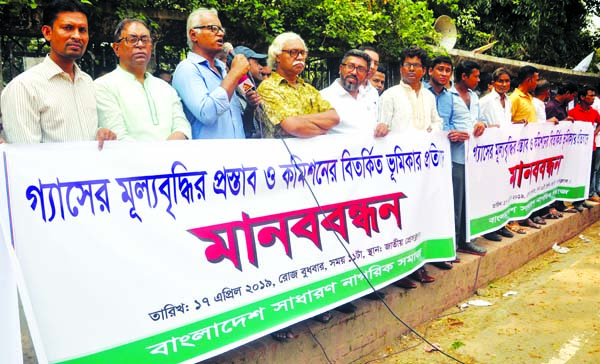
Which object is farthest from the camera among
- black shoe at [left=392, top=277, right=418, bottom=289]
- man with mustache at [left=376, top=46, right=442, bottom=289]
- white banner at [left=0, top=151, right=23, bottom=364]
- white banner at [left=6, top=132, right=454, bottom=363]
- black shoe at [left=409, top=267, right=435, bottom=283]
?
man with mustache at [left=376, top=46, right=442, bottom=289]

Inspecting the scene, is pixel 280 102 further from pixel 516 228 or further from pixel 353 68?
pixel 516 228

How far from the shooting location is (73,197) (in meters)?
2.07

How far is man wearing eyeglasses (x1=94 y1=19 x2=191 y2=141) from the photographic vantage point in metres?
2.70

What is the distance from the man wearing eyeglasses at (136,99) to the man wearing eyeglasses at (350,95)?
1.22 meters

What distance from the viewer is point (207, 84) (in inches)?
124

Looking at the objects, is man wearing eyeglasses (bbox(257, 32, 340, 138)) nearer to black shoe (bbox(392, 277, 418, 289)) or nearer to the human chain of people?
the human chain of people

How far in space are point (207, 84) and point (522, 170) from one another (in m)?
3.79

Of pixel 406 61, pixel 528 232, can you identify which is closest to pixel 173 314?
pixel 406 61

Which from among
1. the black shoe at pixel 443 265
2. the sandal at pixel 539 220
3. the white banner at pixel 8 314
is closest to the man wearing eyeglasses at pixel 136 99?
the white banner at pixel 8 314

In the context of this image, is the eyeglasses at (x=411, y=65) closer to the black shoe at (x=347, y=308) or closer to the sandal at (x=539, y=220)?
the black shoe at (x=347, y=308)

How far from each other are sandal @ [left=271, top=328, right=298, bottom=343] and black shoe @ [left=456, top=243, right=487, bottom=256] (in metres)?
2.40

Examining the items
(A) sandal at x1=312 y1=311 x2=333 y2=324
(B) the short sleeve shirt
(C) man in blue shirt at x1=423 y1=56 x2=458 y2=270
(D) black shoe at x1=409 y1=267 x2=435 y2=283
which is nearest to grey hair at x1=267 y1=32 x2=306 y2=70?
(B) the short sleeve shirt

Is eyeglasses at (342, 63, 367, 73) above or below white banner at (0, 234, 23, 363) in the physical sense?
above

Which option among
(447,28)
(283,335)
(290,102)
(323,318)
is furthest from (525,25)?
(283,335)
